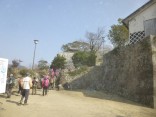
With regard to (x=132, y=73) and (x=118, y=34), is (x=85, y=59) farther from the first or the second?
(x=132, y=73)

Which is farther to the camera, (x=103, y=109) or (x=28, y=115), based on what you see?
(x=103, y=109)

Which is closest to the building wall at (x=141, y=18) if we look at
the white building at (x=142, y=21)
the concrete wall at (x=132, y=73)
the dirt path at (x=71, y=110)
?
the white building at (x=142, y=21)

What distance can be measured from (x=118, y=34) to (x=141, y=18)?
10.9 metres

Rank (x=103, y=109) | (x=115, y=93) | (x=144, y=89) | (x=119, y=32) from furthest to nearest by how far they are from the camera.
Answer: (x=119, y=32)
(x=115, y=93)
(x=144, y=89)
(x=103, y=109)

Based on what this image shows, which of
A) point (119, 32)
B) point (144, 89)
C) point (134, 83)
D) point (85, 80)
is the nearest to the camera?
point (144, 89)

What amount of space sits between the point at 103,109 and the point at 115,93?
727 cm

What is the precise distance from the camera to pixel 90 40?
4978 cm

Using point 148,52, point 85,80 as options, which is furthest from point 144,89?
point 85,80

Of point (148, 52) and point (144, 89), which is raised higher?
point (148, 52)

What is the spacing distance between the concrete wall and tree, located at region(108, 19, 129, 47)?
314 inches

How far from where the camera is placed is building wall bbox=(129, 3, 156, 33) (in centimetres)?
2194

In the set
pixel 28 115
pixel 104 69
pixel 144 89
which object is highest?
pixel 104 69

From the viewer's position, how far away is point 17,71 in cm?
2962

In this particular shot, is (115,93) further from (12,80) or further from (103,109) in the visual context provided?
(12,80)
